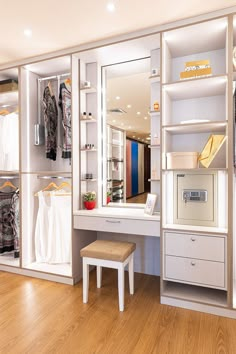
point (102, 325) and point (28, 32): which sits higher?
point (28, 32)

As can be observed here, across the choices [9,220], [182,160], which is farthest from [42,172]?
[182,160]

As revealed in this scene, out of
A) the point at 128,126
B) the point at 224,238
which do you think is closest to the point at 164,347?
the point at 224,238

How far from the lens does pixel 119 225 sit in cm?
234

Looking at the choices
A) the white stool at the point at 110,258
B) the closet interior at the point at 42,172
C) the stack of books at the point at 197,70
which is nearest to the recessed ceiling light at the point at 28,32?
the closet interior at the point at 42,172

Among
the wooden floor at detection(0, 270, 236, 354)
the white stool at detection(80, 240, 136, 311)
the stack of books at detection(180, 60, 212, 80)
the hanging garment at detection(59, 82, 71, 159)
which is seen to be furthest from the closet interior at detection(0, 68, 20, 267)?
the stack of books at detection(180, 60, 212, 80)

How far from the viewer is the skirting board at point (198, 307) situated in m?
1.97

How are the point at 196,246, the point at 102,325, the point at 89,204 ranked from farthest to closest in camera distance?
the point at 89,204 → the point at 196,246 → the point at 102,325

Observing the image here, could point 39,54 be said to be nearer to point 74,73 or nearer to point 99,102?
point 74,73

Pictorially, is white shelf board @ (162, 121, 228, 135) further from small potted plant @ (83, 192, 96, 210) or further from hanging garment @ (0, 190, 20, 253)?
hanging garment @ (0, 190, 20, 253)

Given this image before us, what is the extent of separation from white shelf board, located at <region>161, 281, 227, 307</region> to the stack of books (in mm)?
1920

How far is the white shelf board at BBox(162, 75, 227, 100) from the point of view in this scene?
202cm

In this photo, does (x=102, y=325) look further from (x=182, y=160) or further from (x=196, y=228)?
(x=182, y=160)

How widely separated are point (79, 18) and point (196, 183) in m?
1.77

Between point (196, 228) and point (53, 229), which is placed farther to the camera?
point (53, 229)
